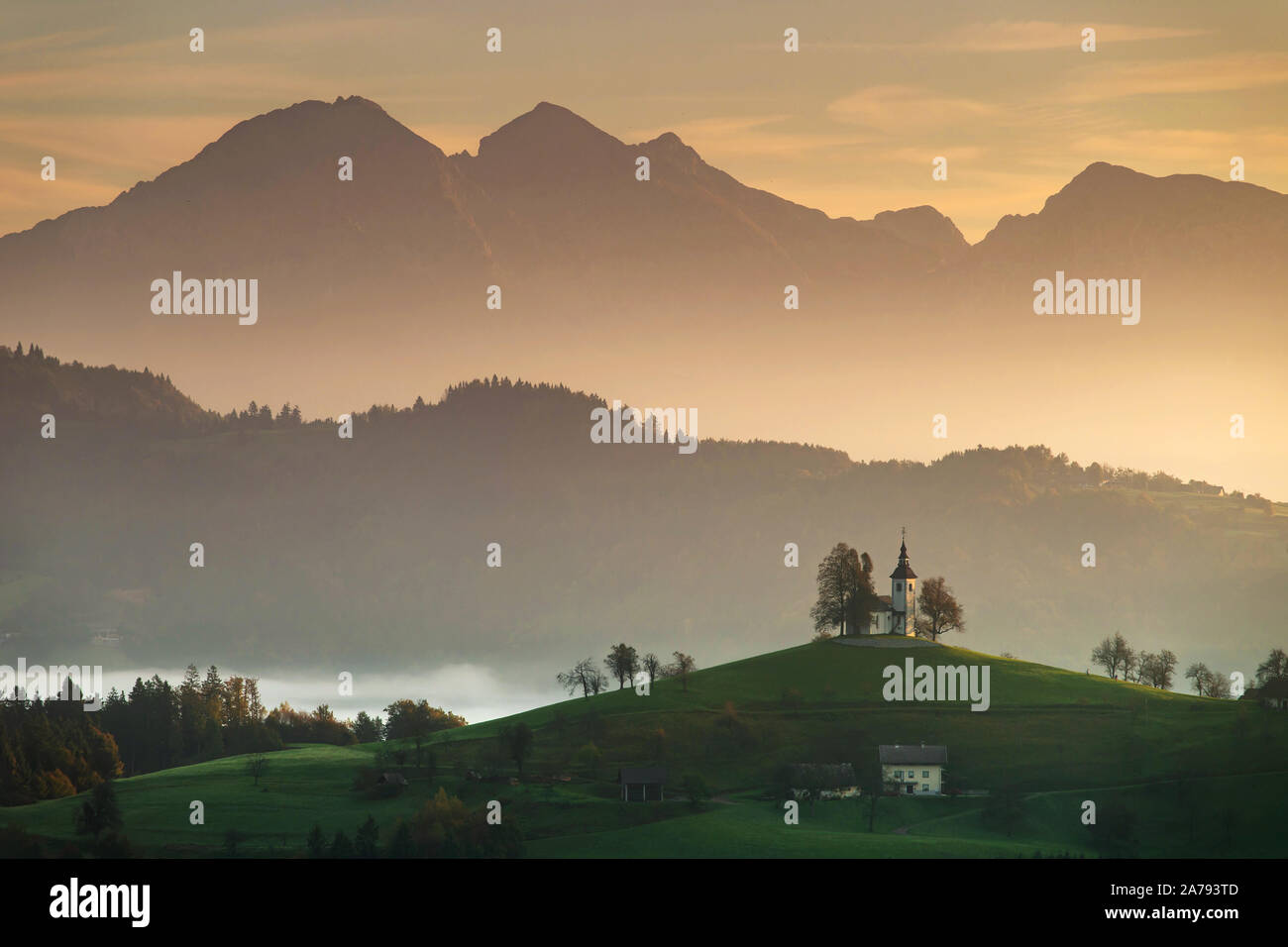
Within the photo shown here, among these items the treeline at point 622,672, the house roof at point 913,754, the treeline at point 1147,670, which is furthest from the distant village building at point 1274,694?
the treeline at point 622,672

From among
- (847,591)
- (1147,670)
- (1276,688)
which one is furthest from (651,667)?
→ (1276,688)

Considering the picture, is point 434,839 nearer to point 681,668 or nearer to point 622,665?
point 622,665

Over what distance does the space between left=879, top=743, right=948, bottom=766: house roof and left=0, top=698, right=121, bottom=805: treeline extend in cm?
8661

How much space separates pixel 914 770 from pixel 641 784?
91.0ft

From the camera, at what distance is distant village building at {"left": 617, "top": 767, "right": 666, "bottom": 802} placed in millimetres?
133375

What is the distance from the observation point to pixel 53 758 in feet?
557

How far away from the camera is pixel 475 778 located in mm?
140625

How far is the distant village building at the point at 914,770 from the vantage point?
138 metres

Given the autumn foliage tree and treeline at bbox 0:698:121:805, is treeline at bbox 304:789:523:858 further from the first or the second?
the autumn foliage tree
